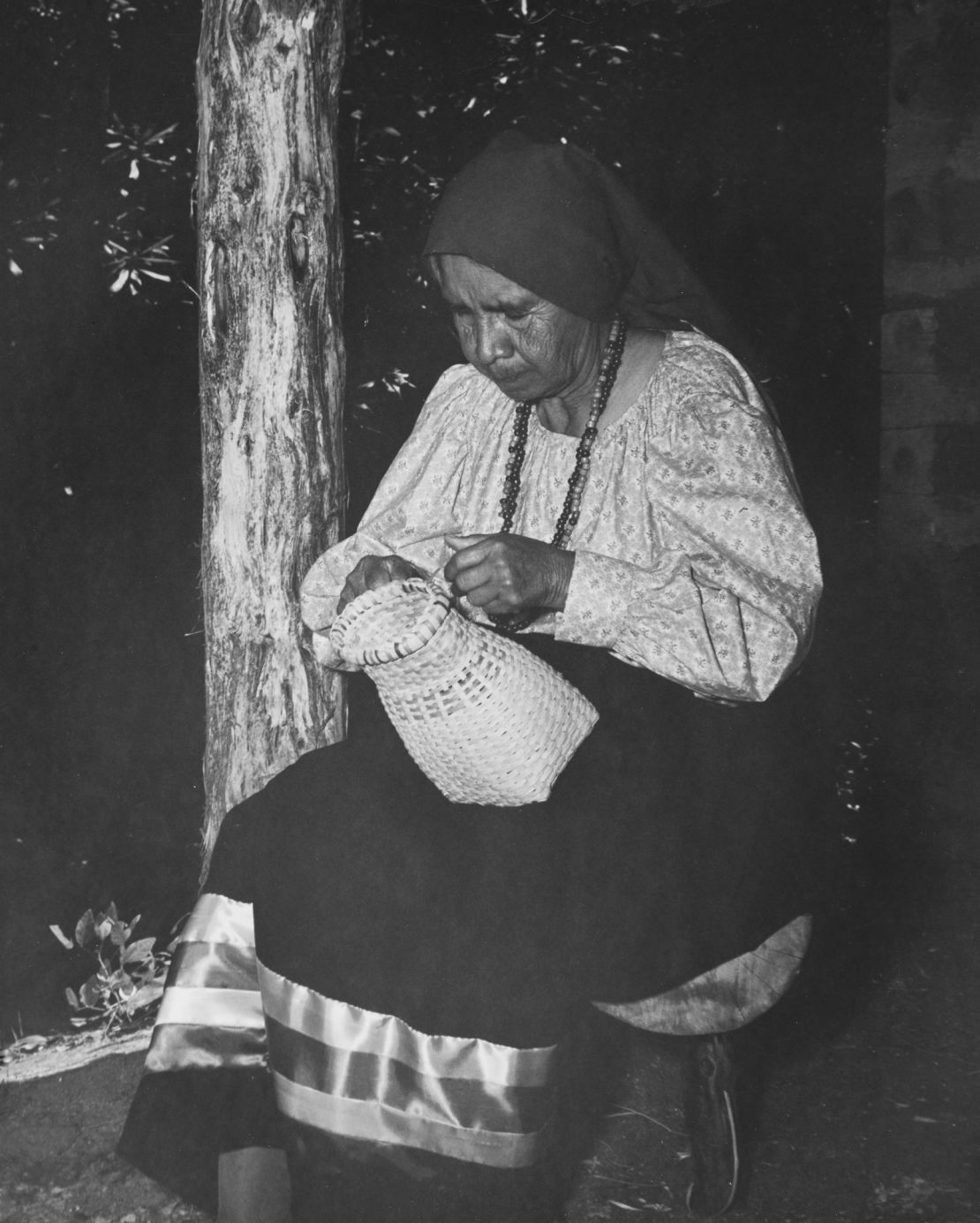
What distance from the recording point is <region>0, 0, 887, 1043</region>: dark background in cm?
255

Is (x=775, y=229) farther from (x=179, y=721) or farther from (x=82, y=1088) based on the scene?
(x=82, y=1088)

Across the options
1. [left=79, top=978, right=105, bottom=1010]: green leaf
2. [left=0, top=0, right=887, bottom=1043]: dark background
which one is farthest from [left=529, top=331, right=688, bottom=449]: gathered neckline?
[left=79, top=978, right=105, bottom=1010]: green leaf

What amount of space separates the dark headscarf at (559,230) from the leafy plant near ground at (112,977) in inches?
73.8

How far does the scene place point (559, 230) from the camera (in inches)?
78.6

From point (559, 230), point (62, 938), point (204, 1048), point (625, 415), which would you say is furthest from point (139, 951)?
point (559, 230)

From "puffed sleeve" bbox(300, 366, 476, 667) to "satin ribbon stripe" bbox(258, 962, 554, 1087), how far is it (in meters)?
0.76

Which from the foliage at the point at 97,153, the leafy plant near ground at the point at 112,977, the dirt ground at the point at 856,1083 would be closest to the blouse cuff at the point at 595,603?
the dirt ground at the point at 856,1083

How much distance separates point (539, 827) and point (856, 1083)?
48.2 inches

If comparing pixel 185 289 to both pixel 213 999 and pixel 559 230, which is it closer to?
pixel 559 230

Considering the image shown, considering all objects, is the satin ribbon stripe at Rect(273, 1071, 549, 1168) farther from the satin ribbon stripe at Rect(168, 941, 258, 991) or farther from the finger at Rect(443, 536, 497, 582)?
the finger at Rect(443, 536, 497, 582)

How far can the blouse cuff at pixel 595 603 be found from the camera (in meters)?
1.88

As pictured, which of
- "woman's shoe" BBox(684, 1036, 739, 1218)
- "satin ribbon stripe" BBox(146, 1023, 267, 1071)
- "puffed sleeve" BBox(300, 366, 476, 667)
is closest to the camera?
"satin ribbon stripe" BBox(146, 1023, 267, 1071)

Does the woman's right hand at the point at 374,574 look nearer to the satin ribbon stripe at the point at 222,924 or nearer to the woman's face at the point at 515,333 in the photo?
the woman's face at the point at 515,333

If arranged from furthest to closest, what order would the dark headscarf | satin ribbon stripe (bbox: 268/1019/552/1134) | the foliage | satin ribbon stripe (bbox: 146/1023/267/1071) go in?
1. the foliage
2. the dark headscarf
3. satin ribbon stripe (bbox: 146/1023/267/1071)
4. satin ribbon stripe (bbox: 268/1019/552/1134)
